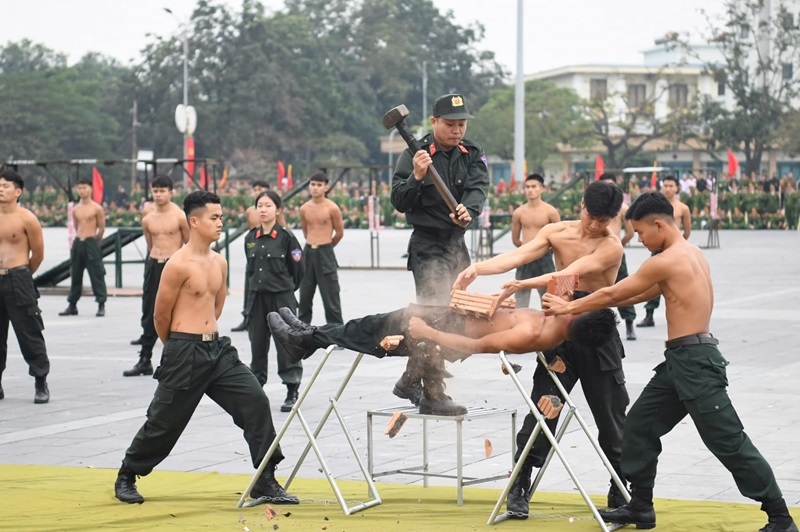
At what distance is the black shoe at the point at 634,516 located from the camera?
655 centimetres

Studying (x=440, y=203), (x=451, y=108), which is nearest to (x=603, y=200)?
(x=451, y=108)

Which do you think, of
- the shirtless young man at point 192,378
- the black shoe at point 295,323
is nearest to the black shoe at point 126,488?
the shirtless young man at point 192,378

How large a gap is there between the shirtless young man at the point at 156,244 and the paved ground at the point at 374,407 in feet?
1.08

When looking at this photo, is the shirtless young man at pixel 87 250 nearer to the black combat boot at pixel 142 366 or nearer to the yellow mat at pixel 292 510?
the black combat boot at pixel 142 366

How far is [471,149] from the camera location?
8.02 metres

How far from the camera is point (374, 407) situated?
10.5 meters

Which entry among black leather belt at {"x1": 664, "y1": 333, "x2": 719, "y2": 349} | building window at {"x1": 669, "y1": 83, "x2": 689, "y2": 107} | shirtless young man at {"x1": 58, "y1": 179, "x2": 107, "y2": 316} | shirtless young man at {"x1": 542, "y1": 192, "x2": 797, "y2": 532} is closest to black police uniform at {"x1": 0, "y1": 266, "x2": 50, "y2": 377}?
shirtless young man at {"x1": 542, "y1": 192, "x2": 797, "y2": 532}

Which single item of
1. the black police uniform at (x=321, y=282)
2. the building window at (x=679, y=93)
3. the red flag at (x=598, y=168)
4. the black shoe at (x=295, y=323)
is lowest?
the black police uniform at (x=321, y=282)

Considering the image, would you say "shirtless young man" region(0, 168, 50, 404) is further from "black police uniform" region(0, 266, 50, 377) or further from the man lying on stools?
the man lying on stools

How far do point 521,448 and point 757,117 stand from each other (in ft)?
179

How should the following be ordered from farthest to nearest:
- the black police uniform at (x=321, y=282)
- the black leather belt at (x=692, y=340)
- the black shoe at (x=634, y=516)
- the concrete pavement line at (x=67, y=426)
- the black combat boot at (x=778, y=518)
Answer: the black police uniform at (x=321, y=282) → the concrete pavement line at (x=67, y=426) → the black shoe at (x=634, y=516) → the black leather belt at (x=692, y=340) → the black combat boot at (x=778, y=518)

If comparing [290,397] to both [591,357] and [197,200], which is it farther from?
[591,357]

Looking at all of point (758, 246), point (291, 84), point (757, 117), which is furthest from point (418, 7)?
point (758, 246)

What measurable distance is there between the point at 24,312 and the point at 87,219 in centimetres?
806
